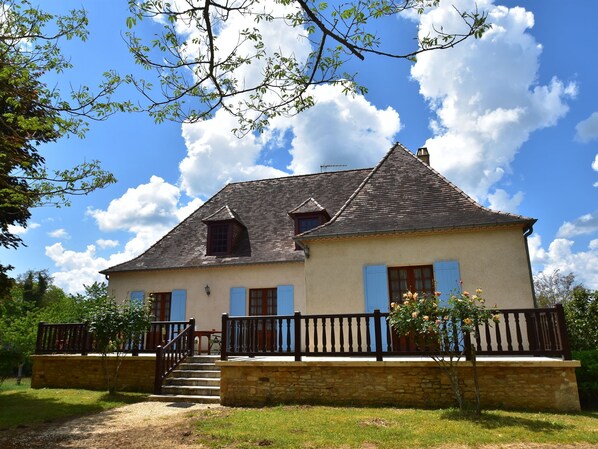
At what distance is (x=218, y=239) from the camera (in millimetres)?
15562

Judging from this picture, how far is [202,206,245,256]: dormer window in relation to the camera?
15.3 m

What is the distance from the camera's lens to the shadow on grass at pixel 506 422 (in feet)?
19.5

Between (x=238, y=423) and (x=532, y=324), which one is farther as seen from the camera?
(x=532, y=324)

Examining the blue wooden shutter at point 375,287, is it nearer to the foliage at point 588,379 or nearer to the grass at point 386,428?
the grass at point 386,428

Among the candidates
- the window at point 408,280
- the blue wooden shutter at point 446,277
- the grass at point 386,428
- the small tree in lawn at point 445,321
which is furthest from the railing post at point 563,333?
the window at point 408,280

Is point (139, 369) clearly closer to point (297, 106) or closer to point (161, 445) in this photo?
point (161, 445)

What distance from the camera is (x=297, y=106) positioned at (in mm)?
5695

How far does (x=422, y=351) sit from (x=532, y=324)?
2150 mm

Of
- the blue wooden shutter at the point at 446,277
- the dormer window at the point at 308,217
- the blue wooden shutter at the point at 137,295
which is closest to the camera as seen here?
the blue wooden shutter at the point at 446,277

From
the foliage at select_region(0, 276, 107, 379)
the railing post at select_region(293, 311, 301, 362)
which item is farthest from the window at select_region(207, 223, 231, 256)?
the railing post at select_region(293, 311, 301, 362)

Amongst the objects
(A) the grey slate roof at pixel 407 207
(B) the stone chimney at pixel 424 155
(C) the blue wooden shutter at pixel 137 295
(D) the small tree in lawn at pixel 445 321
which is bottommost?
(D) the small tree in lawn at pixel 445 321

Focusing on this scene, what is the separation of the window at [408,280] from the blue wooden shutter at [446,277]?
0.87 feet

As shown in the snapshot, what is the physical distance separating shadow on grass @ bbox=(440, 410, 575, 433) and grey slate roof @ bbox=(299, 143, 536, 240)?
4644 mm

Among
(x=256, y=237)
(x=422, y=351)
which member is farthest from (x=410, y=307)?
(x=256, y=237)
